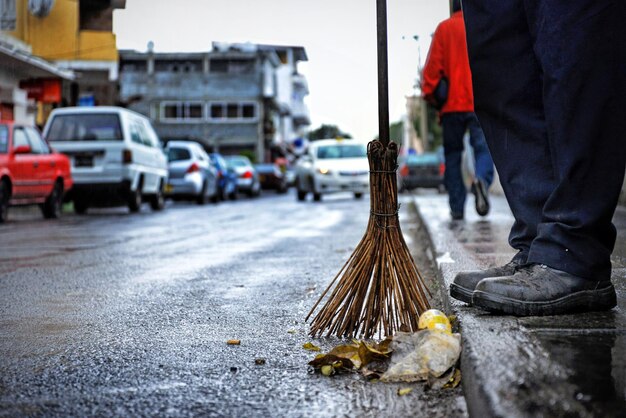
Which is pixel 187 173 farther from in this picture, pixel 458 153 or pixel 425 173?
pixel 458 153

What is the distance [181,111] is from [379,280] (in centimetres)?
6256

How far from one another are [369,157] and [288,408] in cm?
112

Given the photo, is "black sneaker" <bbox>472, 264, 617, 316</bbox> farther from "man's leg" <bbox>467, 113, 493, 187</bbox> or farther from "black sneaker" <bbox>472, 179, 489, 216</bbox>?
"man's leg" <bbox>467, 113, 493, 187</bbox>

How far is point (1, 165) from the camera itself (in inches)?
516

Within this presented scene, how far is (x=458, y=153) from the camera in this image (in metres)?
8.41

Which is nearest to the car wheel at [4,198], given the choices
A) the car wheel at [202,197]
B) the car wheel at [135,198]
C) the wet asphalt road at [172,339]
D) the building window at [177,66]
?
the car wheel at [135,198]

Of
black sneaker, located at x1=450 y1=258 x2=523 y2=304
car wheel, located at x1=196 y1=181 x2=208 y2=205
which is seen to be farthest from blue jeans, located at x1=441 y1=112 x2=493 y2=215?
car wheel, located at x1=196 y1=181 x2=208 y2=205

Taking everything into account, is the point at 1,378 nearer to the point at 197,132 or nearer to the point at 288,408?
the point at 288,408

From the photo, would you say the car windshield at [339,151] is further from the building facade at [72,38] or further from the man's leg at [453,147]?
the man's leg at [453,147]

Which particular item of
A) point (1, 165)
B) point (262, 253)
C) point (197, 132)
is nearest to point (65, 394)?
point (262, 253)

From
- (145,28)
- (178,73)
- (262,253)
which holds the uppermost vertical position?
(178,73)

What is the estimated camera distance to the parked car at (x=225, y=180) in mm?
26250

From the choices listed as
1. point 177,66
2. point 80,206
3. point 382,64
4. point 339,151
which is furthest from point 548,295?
point 177,66

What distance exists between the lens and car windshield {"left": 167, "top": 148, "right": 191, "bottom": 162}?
22422mm
